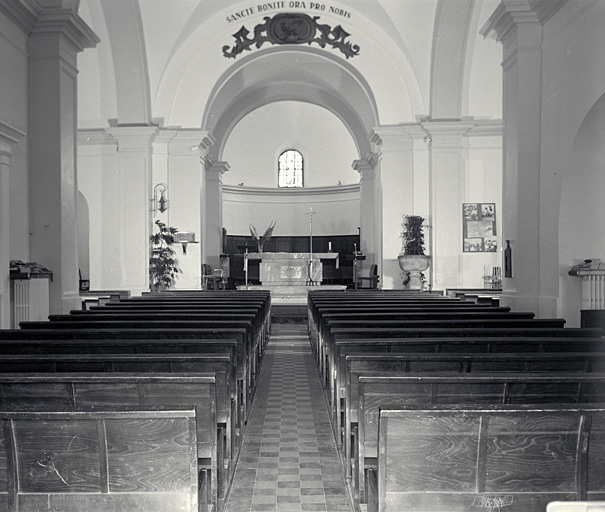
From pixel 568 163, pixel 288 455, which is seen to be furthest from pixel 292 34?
pixel 288 455

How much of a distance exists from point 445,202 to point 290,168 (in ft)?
34.5

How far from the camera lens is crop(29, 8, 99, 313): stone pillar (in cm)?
817

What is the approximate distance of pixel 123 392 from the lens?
301cm

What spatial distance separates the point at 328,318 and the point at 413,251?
8390mm

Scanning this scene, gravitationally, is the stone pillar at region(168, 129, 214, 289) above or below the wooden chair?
above

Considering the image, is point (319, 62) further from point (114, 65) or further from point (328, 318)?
point (328, 318)

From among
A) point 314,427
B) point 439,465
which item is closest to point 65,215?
point 314,427

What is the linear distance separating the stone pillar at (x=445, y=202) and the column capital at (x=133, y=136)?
605 centimetres

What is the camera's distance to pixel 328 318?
19.9ft

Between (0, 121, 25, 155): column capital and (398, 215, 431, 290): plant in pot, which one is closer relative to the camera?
(0, 121, 25, 155): column capital

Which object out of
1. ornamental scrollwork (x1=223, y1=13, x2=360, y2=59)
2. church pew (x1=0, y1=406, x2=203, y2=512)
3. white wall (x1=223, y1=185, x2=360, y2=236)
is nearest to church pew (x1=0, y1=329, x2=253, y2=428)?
church pew (x1=0, y1=406, x2=203, y2=512)

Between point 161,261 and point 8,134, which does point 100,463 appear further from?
point 161,261

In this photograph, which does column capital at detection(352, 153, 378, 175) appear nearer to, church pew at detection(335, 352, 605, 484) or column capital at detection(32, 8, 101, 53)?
column capital at detection(32, 8, 101, 53)

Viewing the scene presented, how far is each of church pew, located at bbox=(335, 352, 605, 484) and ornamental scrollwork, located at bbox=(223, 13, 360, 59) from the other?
13.3 meters
